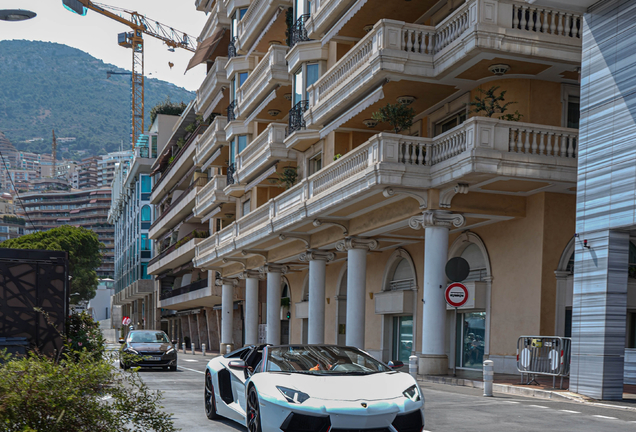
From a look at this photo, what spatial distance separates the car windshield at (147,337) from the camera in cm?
2533

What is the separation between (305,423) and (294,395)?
405mm

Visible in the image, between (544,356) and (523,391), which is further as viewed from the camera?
(544,356)

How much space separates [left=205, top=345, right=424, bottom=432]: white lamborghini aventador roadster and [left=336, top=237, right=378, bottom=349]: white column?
15.1m

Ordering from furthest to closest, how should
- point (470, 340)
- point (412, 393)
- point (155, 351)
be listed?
point (470, 340), point (155, 351), point (412, 393)


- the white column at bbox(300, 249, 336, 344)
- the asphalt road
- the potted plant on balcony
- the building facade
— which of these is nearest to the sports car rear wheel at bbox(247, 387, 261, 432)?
the asphalt road

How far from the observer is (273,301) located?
35.9 metres

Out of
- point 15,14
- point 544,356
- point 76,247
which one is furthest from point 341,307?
point 76,247

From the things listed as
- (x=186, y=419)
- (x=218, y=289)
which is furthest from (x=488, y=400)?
(x=218, y=289)

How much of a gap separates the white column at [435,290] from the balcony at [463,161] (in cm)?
58

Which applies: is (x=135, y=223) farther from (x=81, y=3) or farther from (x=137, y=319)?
(x=81, y=3)

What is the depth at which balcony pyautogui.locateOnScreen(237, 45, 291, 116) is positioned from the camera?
3309 cm

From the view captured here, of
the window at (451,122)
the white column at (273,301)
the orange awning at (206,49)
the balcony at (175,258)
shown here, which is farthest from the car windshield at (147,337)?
the orange awning at (206,49)

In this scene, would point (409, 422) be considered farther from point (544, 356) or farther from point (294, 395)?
point (544, 356)

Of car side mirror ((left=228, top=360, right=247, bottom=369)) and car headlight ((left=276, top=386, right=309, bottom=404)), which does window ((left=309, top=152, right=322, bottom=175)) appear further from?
car headlight ((left=276, top=386, right=309, bottom=404))
